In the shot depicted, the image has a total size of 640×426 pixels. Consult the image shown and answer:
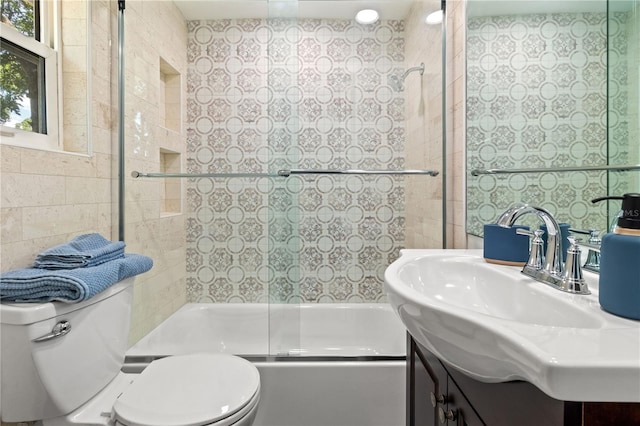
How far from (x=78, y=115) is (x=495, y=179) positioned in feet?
5.83

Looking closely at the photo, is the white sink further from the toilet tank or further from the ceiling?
the ceiling

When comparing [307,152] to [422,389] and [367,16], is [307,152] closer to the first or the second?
[367,16]

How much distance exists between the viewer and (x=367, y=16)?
2.26 metres

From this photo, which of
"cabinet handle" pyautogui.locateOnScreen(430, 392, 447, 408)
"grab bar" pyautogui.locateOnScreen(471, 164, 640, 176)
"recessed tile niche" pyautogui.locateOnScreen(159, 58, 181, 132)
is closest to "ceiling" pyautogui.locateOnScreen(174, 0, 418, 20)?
"recessed tile niche" pyautogui.locateOnScreen(159, 58, 181, 132)

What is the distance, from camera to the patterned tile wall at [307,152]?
221cm

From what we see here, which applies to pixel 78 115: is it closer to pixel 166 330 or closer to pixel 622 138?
pixel 166 330

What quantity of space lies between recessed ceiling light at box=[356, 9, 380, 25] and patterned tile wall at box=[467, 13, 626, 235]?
87 centimetres

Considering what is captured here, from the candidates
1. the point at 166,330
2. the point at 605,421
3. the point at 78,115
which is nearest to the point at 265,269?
the point at 166,330

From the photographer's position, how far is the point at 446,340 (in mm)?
534

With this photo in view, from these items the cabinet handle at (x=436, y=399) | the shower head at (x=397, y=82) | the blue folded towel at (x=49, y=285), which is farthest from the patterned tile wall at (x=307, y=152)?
the cabinet handle at (x=436, y=399)

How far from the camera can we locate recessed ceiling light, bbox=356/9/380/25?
7.36ft

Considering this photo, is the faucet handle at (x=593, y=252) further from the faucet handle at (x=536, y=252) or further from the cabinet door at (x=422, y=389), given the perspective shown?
the cabinet door at (x=422, y=389)

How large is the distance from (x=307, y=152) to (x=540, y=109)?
1.46 meters

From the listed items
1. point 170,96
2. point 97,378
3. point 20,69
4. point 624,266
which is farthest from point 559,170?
point 170,96
